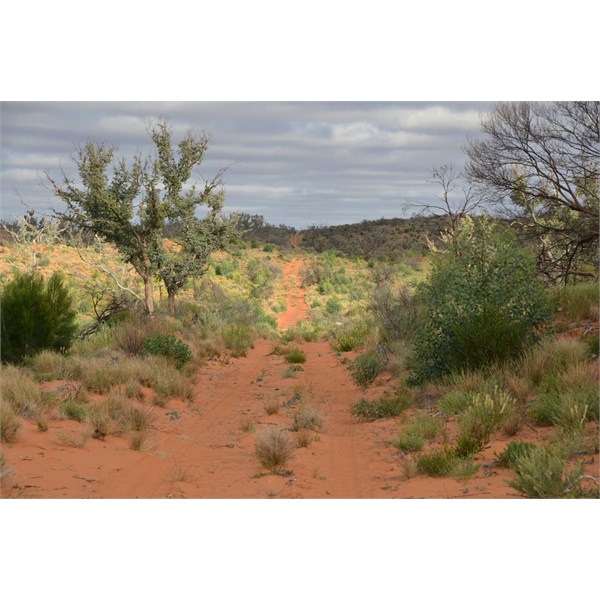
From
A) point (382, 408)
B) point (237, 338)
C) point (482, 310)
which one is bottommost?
point (237, 338)

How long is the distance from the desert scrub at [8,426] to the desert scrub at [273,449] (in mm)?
3281

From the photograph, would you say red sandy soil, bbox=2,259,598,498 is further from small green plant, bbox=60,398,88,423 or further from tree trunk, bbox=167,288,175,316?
tree trunk, bbox=167,288,175,316

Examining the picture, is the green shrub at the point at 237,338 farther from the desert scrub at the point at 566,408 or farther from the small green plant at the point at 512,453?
the small green plant at the point at 512,453

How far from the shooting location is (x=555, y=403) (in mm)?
10039

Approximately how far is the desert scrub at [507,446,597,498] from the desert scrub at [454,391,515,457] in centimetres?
178

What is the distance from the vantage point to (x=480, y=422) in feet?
32.6

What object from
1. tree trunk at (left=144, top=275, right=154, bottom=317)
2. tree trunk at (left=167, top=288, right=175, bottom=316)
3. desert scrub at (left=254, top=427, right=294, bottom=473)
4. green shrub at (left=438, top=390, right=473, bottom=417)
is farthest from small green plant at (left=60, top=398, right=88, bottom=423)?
tree trunk at (left=167, top=288, right=175, bottom=316)

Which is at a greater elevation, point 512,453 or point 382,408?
point 512,453

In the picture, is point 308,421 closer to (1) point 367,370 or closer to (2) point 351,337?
(1) point 367,370

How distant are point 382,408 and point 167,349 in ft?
22.3

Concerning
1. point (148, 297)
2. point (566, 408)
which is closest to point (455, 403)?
point (566, 408)

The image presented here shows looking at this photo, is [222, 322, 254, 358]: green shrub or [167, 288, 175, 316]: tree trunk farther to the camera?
[167, 288, 175, 316]: tree trunk

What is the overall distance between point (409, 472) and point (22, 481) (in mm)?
4504

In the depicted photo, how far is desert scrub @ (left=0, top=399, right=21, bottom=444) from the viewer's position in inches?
395
